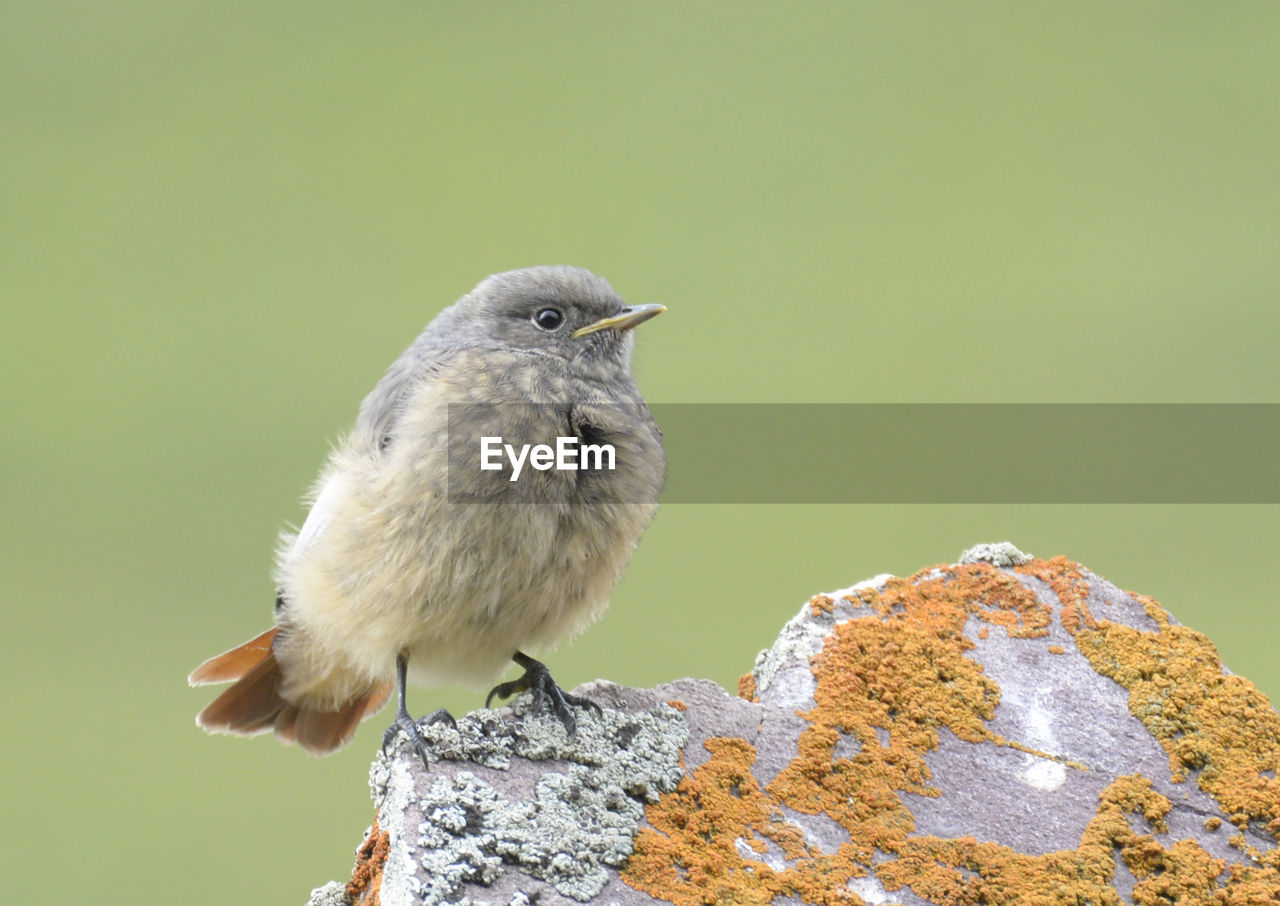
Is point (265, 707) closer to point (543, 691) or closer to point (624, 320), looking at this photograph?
point (543, 691)

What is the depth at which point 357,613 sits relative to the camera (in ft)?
15.5

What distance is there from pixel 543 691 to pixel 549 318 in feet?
4.85

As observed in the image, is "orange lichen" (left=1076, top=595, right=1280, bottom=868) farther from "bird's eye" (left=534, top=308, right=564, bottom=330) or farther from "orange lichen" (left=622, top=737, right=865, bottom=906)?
"bird's eye" (left=534, top=308, right=564, bottom=330)

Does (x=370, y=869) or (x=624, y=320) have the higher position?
(x=624, y=320)

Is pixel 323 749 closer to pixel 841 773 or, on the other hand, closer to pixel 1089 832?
pixel 841 773

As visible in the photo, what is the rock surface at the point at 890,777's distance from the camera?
3.58 m

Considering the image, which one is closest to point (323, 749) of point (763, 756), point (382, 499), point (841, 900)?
point (382, 499)

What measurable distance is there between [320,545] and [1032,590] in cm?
259

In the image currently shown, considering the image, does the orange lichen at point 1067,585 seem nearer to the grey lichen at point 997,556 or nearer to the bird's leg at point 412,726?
the grey lichen at point 997,556

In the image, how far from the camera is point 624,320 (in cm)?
501

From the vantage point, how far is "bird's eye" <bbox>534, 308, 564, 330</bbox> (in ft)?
16.6

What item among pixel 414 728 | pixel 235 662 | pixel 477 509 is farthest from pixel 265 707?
pixel 414 728

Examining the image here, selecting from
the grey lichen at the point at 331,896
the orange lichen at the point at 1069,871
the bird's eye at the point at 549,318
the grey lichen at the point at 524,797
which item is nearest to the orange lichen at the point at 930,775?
the orange lichen at the point at 1069,871

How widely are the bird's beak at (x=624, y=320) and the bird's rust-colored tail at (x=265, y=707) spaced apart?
5.47 ft
